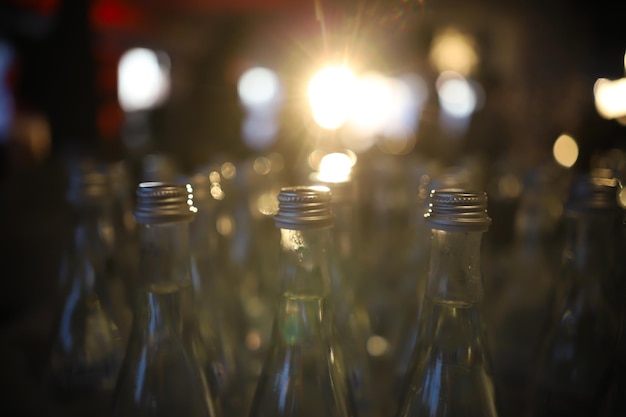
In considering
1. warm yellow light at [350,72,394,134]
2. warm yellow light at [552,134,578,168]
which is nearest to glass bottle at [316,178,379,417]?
warm yellow light at [552,134,578,168]

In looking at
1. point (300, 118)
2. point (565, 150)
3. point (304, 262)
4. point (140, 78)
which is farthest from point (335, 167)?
point (140, 78)

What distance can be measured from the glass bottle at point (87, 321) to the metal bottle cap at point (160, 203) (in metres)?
0.21


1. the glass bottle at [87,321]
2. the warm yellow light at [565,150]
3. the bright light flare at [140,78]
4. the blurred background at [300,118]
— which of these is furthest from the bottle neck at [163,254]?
the bright light flare at [140,78]

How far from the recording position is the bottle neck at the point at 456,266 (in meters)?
0.39

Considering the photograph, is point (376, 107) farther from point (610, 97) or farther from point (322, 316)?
point (322, 316)

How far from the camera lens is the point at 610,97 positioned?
775 millimetres

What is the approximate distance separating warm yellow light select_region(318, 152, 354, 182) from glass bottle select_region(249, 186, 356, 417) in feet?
0.65

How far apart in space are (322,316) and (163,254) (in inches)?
5.9

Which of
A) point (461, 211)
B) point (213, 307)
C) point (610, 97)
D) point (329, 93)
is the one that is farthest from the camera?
point (329, 93)

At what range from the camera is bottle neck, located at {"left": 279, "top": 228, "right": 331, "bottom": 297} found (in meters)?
0.42

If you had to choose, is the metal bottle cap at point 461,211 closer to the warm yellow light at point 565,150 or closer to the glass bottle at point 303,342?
the glass bottle at point 303,342

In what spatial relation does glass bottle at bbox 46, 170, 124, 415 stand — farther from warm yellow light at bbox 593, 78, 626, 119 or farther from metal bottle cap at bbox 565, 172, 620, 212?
warm yellow light at bbox 593, 78, 626, 119

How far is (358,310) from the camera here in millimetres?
695

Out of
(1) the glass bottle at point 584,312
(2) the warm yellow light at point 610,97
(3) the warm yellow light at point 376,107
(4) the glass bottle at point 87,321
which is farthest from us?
(3) the warm yellow light at point 376,107
